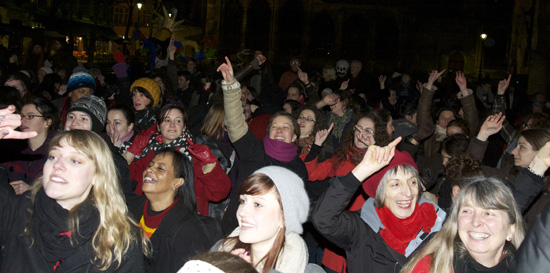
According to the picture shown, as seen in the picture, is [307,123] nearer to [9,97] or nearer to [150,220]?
[150,220]

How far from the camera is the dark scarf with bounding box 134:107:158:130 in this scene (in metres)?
6.27

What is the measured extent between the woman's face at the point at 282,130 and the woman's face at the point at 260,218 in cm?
197

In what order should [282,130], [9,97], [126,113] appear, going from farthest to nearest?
1. [126,113]
2. [9,97]
3. [282,130]

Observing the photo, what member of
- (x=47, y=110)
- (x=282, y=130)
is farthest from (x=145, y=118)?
(x=282, y=130)

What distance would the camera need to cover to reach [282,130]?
5027 millimetres

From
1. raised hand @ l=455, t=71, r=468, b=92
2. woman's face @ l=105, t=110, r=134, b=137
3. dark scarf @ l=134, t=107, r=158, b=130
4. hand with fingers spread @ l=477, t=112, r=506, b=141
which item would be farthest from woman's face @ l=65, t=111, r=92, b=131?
raised hand @ l=455, t=71, r=468, b=92

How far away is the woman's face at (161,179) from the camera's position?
384cm

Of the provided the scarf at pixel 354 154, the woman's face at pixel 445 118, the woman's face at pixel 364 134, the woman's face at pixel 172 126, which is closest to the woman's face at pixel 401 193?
the scarf at pixel 354 154

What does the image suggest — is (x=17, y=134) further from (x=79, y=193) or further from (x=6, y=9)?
(x=6, y=9)

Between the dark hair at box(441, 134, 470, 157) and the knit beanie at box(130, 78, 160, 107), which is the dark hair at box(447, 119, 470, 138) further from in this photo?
the knit beanie at box(130, 78, 160, 107)

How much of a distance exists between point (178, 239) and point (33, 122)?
2301 millimetres

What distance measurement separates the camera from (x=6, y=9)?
30109 mm

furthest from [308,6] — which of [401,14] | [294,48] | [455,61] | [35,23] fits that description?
[35,23]

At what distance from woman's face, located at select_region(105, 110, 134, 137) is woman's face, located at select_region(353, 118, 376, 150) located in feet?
8.16
